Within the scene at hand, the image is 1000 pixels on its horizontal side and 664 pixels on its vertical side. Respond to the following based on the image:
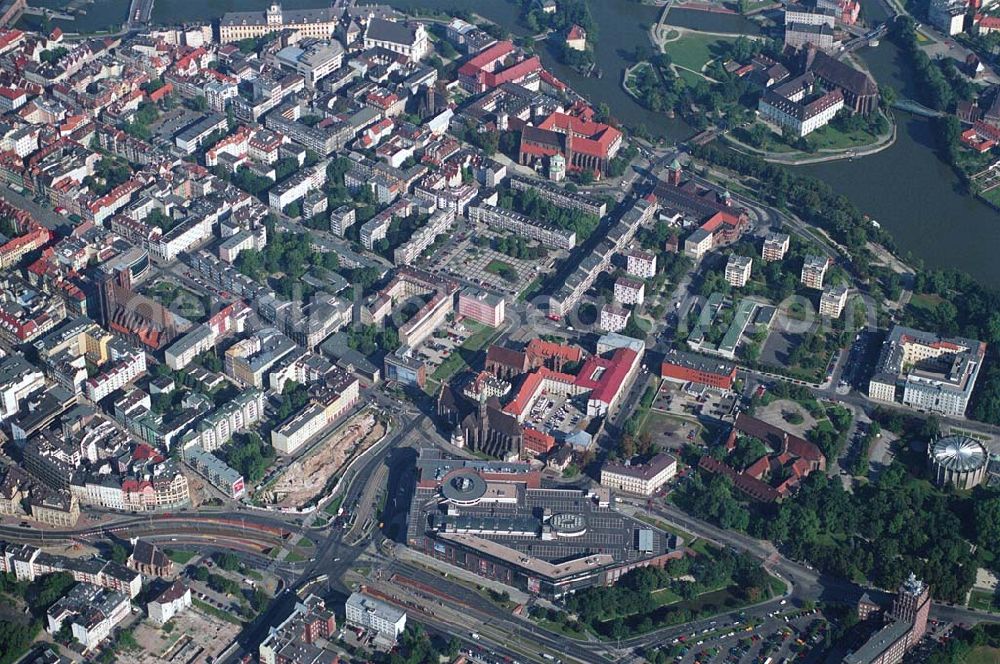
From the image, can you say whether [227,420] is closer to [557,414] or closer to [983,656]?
[557,414]

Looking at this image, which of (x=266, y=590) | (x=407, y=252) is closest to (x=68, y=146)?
(x=407, y=252)

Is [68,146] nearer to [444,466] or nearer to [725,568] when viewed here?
[444,466]

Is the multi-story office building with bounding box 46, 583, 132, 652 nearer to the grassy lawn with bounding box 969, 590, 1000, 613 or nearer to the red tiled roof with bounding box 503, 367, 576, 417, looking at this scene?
the red tiled roof with bounding box 503, 367, 576, 417

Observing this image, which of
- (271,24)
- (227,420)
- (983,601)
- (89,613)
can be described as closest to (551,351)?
(227,420)

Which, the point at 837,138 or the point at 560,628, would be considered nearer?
the point at 560,628

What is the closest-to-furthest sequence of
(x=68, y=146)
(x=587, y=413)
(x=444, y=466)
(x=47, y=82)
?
(x=444, y=466) < (x=587, y=413) < (x=68, y=146) < (x=47, y=82)
